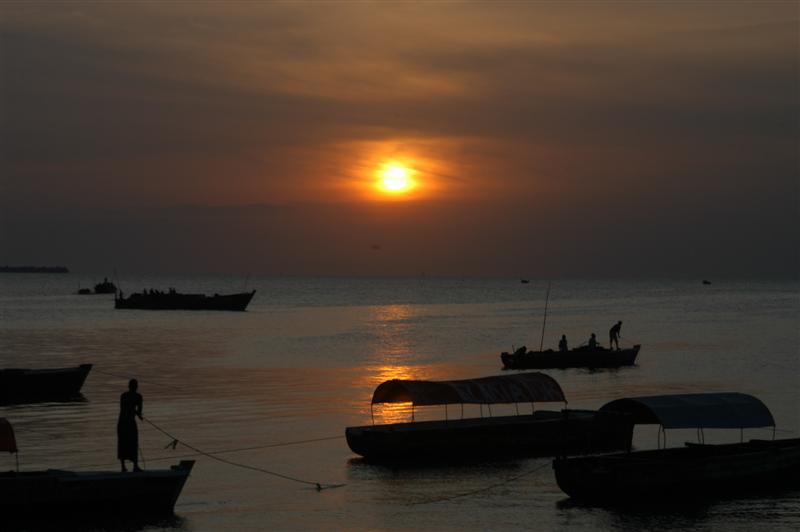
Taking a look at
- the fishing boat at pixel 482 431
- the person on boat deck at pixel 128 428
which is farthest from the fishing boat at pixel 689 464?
the person on boat deck at pixel 128 428

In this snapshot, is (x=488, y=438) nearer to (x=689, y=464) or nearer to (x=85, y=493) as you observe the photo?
(x=689, y=464)

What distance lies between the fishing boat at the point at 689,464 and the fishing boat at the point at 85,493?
806 cm

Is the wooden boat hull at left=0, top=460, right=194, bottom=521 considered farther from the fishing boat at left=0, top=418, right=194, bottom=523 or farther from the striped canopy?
the striped canopy

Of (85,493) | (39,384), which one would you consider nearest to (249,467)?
(85,493)

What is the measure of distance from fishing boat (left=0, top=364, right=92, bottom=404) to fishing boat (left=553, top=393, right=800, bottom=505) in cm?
2214

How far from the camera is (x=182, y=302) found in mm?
128875

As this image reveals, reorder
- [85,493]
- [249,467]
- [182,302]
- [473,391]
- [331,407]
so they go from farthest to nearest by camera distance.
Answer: [182,302] < [331,407] < [473,391] < [249,467] < [85,493]

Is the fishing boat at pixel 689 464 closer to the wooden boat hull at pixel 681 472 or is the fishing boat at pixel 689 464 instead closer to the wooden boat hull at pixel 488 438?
the wooden boat hull at pixel 681 472

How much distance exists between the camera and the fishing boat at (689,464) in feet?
73.3

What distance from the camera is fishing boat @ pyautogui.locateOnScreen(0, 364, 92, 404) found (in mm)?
38219

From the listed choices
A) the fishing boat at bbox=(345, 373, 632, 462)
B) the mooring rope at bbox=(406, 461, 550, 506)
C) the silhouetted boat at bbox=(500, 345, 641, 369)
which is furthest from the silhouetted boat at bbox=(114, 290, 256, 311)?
the mooring rope at bbox=(406, 461, 550, 506)

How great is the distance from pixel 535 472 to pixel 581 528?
513 cm

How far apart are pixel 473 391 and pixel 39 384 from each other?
60.9ft

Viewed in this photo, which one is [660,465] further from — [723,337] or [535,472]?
[723,337]
